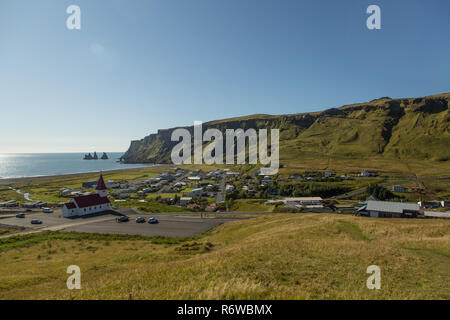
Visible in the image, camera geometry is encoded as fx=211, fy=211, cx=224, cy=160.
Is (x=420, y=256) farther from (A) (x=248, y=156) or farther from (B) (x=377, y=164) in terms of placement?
(A) (x=248, y=156)

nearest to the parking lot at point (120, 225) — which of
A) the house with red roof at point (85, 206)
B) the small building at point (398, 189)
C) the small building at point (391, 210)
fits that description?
the house with red roof at point (85, 206)

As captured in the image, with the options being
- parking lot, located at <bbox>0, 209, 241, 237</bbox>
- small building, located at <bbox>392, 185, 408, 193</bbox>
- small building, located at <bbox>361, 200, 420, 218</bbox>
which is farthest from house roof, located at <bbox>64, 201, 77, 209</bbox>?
small building, located at <bbox>392, 185, 408, 193</bbox>

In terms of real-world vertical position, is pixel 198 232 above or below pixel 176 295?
below

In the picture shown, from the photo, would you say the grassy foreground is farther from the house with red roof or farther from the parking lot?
the house with red roof
